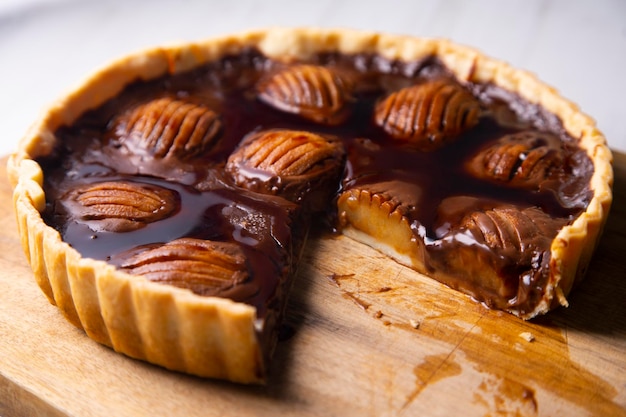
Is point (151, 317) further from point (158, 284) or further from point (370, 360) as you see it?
point (370, 360)

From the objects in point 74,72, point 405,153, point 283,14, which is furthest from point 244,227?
point 283,14

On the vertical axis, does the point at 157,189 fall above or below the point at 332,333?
above

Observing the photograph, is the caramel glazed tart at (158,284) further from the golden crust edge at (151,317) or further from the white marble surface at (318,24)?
the white marble surface at (318,24)

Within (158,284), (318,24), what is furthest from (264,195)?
(318,24)

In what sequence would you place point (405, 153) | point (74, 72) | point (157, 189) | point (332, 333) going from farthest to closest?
point (74, 72)
point (405, 153)
point (157, 189)
point (332, 333)

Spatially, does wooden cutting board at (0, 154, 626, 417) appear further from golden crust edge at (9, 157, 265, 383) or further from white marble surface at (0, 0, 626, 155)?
white marble surface at (0, 0, 626, 155)

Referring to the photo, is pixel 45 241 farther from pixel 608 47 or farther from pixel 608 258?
pixel 608 47

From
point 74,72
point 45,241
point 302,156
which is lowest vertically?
point 74,72

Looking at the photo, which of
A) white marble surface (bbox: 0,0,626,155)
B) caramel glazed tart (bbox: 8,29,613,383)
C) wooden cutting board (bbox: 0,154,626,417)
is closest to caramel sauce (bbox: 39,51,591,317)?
caramel glazed tart (bbox: 8,29,613,383)
